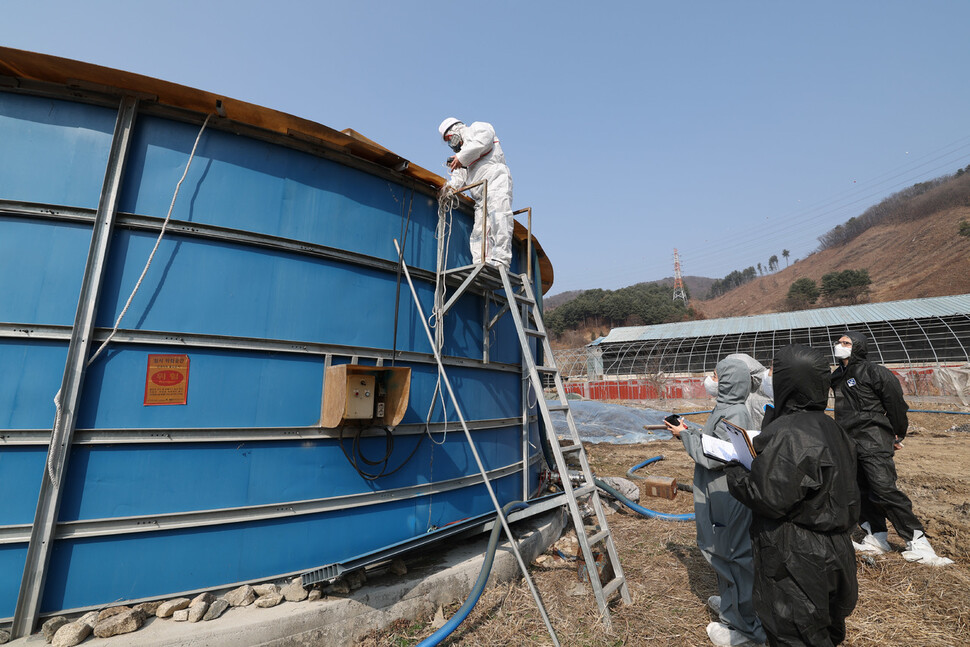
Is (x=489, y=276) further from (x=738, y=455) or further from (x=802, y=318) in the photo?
(x=802, y=318)

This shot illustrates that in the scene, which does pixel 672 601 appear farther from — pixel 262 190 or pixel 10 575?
pixel 262 190

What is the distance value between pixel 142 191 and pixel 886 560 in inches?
331

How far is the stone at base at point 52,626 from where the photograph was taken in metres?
3.12

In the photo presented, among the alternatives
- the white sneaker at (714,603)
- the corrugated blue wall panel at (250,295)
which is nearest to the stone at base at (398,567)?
the corrugated blue wall panel at (250,295)

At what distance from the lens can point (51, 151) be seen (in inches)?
145

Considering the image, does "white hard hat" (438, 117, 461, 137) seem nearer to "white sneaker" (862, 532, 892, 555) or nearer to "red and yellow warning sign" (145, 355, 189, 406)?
"red and yellow warning sign" (145, 355, 189, 406)

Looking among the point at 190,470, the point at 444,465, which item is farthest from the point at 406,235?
the point at 190,470

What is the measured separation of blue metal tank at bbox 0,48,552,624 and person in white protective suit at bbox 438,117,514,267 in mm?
1166

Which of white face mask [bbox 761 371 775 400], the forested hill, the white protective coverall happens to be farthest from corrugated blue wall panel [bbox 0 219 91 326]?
the forested hill

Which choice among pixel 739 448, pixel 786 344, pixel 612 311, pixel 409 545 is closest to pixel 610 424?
pixel 409 545

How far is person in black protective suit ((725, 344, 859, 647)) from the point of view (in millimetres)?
2613

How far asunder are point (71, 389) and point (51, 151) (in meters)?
1.99

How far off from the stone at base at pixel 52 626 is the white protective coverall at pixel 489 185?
183 inches

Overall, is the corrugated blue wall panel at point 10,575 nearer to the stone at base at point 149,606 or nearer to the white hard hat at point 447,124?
the stone at base at point 149,606
